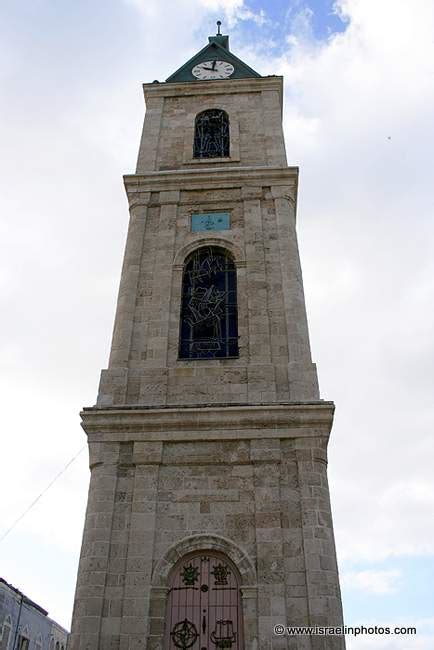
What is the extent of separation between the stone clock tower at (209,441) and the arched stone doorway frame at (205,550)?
0.02 meters

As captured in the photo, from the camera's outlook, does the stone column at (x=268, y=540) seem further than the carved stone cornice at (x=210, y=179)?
No

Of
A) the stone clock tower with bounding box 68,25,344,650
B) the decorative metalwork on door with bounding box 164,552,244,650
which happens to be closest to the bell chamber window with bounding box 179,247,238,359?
the stone clock tower with bounding box 68,25,344,650

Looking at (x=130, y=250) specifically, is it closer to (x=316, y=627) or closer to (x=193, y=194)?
(x=193, y=194)

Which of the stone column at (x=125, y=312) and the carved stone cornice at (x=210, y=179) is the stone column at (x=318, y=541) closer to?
the stone column at (x=125, y=312)

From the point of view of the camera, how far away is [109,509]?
11203 millimetres

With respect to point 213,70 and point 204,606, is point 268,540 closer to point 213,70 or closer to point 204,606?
point 204,606

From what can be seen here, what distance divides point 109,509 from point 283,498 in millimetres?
3021

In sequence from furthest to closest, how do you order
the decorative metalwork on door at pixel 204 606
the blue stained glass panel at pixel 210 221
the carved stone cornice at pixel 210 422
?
1. the blue stained glass panel at pixel 210 221
2. the carved stone cornice at pixel 210 422
3. the decorative metalwork on door at pixel 204 606

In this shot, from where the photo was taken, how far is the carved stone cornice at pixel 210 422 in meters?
11.8

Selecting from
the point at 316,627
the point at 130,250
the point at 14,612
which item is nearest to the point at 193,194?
the point at 130,250

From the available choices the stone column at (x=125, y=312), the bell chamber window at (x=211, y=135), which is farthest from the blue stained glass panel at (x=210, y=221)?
the bell chamber window at (x=211, y=135)

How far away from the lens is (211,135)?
19.1 meters

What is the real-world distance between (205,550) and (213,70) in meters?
16.4

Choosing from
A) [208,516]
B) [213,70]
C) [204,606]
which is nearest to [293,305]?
[208,516]
